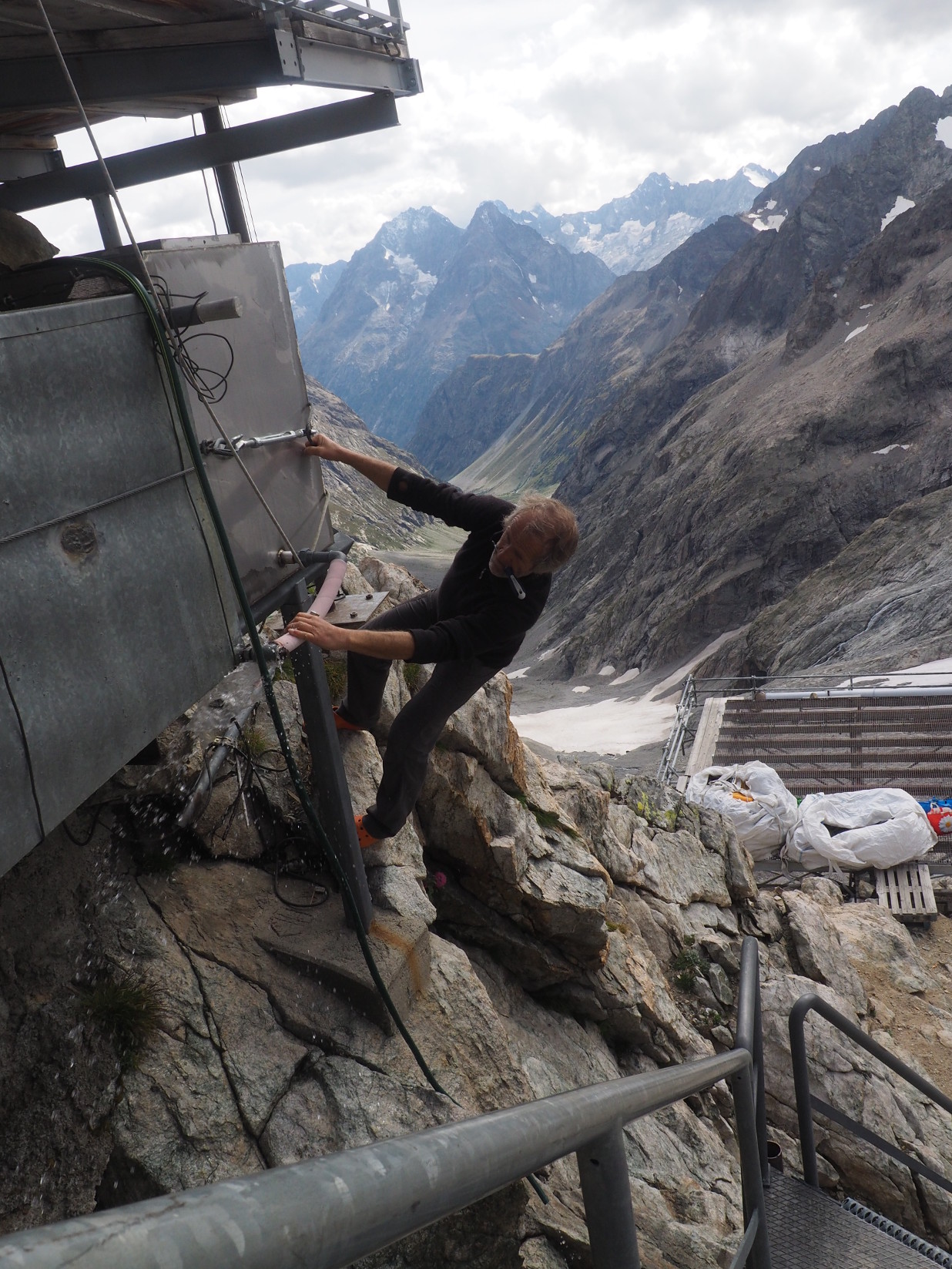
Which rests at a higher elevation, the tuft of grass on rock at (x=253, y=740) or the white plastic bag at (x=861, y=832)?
the tuft of grass on rock at (x=253, y=740)

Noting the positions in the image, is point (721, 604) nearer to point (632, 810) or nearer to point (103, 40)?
point (632, 810)

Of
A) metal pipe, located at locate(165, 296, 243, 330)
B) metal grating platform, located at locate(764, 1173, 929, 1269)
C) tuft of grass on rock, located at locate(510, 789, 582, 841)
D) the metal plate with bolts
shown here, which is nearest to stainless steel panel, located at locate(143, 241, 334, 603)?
metal pipe, located at locate(165, 296, 243, 330)

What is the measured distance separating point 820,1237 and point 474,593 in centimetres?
409

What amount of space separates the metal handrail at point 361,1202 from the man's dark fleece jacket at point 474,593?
344cm

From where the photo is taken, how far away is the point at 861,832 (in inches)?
672

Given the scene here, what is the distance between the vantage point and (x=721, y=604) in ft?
→ 218

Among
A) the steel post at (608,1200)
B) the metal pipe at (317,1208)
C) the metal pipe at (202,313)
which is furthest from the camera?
the metal pipe at (202,313)

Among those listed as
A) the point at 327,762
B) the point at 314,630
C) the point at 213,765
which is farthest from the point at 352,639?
the point at 213,765

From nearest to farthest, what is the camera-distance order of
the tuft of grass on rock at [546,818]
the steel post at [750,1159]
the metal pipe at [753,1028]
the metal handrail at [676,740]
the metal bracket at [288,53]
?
the steel post at [750,1159] → the metal pipe at [753,1028] → the metal bracket at [288,53] → the tuft of grass on rock at [546,818] → the metal handrail at [676,740]

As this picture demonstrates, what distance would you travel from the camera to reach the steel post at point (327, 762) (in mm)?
5312

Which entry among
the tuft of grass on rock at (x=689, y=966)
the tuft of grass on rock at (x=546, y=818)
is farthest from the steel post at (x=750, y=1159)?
the tuft of grass on rock at (x=689, y=966)

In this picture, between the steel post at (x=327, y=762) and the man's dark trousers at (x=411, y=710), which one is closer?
the steel post at (x=327, y=762)

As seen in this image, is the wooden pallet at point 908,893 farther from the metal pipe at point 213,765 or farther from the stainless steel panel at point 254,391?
the stainless steel panel at point 254,391

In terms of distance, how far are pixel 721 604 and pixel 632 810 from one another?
56952mm
